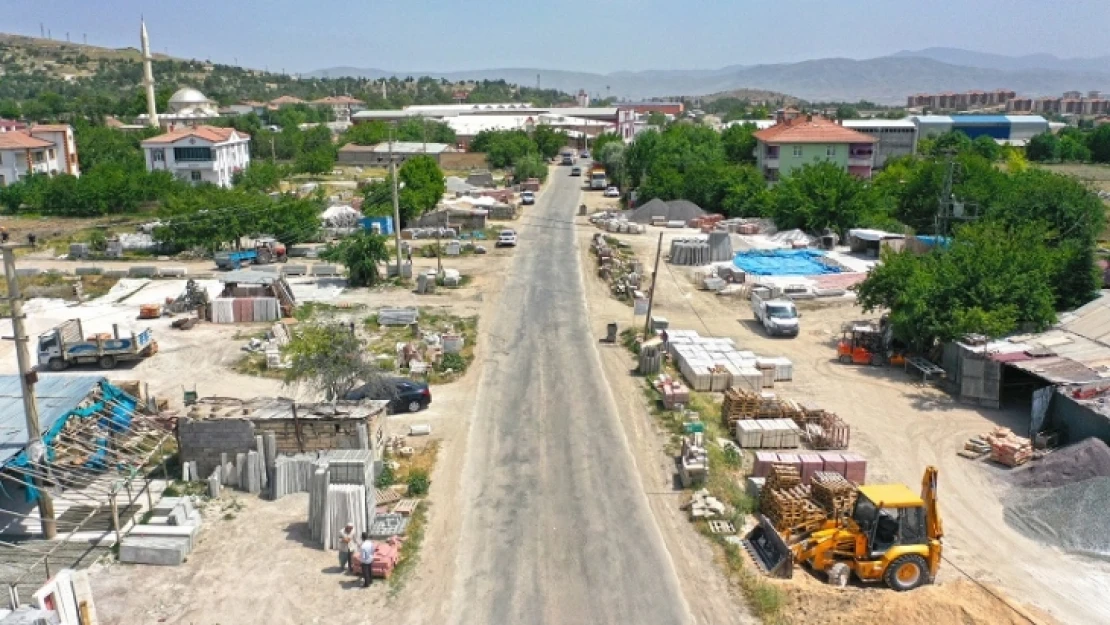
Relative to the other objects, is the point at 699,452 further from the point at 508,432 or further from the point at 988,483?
the point at 988,483

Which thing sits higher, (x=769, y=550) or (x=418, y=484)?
(x=418, y=484)

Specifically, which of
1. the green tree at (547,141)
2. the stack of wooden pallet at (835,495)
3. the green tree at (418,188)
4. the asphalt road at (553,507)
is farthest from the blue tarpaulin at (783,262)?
the green tree at (547,141)

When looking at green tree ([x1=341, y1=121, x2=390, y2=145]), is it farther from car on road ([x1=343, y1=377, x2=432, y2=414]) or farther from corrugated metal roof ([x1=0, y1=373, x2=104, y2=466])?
corrugated metal roof ([x1=0, y1=373, x2=104, y2=466])

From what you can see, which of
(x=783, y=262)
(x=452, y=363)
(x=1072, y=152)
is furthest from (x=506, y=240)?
(x=1072, y=152)

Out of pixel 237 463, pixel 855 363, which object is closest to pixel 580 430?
pixel 237 463

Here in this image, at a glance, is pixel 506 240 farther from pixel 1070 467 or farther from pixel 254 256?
pixel 1070 467

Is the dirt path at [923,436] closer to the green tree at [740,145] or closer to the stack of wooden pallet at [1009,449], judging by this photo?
the stack of wooden pallet at [1009,449]

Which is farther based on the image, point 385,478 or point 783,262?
point 783,262
